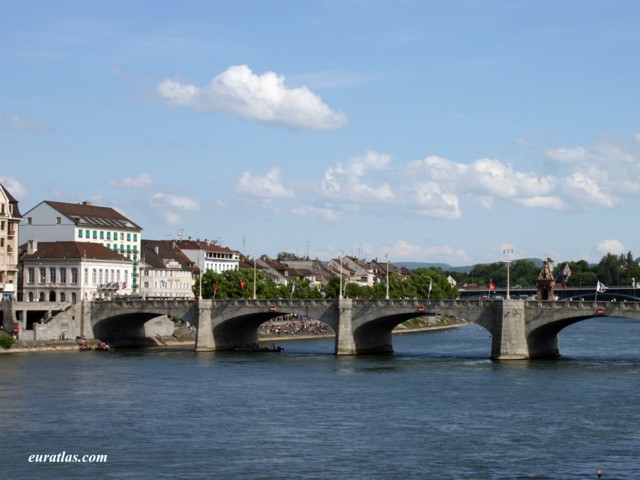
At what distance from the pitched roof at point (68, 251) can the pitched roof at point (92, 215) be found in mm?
8315

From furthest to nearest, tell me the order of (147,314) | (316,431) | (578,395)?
(147,314), (578,395), (316,431)

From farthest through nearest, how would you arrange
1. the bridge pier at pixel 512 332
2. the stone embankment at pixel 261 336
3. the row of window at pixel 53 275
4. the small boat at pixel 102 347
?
the row of window at pixel 53 275
the small boat at pixel 102 347
the stone embankment at pixel 261 336
the bridge pier at pixel 512 332

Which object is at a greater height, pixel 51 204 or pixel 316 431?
pixel 51 204

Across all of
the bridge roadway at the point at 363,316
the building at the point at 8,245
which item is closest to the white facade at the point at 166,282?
the building at the point at 8,245

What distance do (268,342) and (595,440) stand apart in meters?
87.7

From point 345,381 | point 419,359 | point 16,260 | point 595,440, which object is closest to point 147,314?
point 16,260

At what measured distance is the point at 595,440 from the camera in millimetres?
64875

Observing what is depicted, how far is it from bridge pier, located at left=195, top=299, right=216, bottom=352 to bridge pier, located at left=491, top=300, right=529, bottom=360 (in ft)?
107

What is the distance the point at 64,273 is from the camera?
145 meters

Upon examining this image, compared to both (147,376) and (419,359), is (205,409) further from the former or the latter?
(419,359)

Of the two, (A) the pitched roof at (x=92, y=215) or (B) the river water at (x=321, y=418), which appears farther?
(A) the pitched roof at (x=92, y=215)

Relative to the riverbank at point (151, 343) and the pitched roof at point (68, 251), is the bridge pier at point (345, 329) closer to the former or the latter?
the riverbank at point (151, 343)

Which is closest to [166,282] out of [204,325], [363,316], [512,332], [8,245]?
[8,245]

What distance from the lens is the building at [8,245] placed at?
136375 millimetres
